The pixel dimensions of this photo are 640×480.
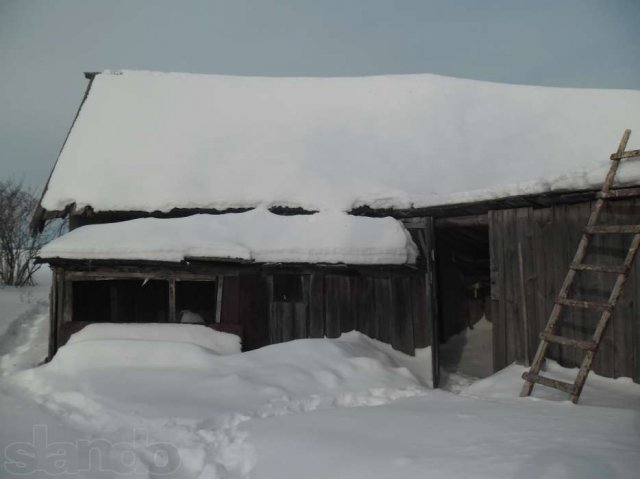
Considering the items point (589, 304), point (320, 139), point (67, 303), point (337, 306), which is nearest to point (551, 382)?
point (589, 304)

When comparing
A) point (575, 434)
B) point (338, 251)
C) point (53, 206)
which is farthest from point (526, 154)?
point (53, 206)

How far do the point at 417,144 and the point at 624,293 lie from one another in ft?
19.3

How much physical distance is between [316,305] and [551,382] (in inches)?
150

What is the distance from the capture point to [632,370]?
489cm

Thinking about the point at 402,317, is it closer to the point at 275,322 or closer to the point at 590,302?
the point at 275,322

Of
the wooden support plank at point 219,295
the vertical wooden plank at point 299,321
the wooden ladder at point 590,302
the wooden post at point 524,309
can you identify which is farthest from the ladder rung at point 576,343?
the wooden support plank at point 219,295

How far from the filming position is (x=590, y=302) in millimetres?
4488

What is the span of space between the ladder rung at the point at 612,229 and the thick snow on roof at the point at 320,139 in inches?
46.0

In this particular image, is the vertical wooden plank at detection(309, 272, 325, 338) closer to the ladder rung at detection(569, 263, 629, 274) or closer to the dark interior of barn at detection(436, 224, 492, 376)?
the dark interior of barn at detection(436, 224, 492, 376)

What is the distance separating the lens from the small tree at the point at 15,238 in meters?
18.6

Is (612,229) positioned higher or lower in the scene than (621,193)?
lower

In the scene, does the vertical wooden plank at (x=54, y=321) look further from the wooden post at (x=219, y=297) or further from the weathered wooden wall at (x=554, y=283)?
the weathered wooden wall at (x=554, y=283)

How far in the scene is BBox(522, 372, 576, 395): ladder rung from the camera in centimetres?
442

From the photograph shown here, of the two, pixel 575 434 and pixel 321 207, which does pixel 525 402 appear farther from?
pixel 321 207
